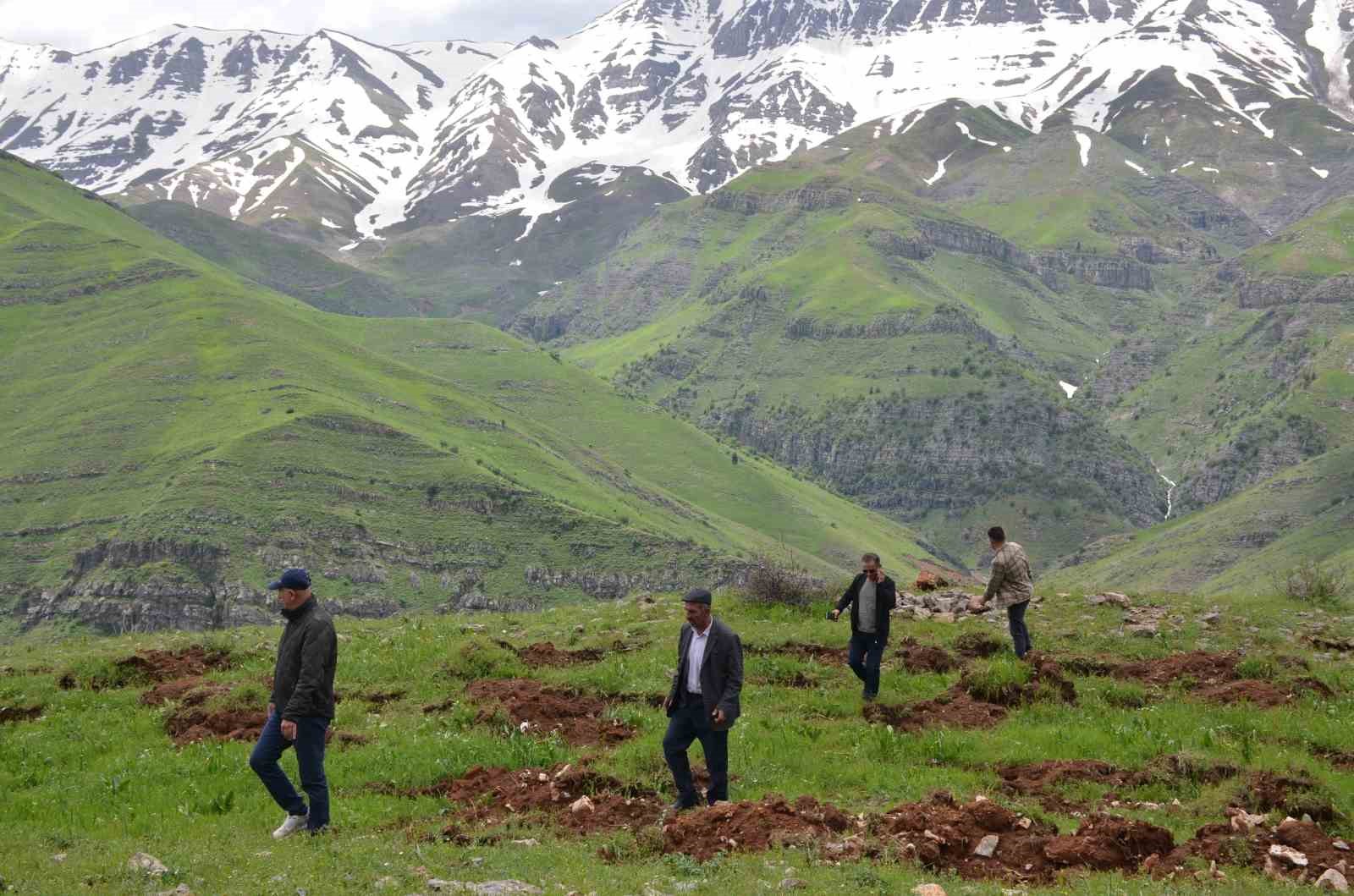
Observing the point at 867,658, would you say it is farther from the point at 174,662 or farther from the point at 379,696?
the point at 174,662

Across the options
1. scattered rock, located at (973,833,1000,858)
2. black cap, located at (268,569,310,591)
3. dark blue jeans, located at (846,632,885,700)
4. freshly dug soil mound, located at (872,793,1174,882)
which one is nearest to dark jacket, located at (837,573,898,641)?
dark blue jeans, located at (846,632,885,700)

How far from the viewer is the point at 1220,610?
1323 inches

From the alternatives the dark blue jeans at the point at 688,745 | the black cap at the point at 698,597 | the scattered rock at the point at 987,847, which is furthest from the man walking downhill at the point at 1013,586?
the scattered rock at the point at 987,847

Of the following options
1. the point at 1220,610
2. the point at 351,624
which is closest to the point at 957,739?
the point at 1220,610

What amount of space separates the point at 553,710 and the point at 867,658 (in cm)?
582

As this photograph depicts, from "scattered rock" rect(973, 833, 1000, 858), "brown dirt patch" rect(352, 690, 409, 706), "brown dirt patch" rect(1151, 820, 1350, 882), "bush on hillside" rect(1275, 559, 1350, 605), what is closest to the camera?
"brown dirt patch" rect(1151, 820, 1350, 882)

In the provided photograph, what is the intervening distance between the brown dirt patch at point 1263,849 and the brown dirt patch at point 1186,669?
896 cm

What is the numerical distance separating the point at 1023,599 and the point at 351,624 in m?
18.3

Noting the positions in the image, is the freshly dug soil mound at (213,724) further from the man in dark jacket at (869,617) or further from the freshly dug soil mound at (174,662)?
the man in dark jacket at (869,617)

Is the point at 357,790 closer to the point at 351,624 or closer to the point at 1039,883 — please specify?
the point at 1039,883

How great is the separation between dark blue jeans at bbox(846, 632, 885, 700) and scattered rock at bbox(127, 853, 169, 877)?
510 inches

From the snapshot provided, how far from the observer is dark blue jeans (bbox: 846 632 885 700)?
2444 cm

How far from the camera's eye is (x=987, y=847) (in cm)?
1628

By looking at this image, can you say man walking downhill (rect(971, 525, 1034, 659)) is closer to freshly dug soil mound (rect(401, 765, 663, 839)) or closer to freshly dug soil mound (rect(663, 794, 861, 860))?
freshly dug soil mound (rect(663, 794, 861, 860))
